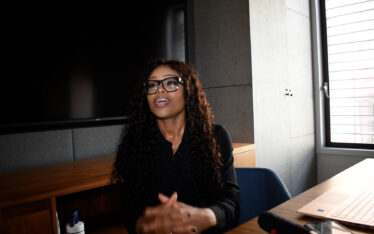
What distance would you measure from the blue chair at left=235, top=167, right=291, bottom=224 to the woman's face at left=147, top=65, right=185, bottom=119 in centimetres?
46

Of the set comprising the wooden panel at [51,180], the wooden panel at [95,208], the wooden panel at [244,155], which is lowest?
the wooden panel at [95,208]

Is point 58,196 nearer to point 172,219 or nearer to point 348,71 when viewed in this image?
point 172,219

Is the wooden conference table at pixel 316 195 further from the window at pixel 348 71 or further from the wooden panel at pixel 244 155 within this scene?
the window at pixel 348 71

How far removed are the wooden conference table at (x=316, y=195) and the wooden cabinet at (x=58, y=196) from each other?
83 cm

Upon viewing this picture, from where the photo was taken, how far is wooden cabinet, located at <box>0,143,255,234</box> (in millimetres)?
1304

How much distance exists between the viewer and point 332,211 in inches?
40.3

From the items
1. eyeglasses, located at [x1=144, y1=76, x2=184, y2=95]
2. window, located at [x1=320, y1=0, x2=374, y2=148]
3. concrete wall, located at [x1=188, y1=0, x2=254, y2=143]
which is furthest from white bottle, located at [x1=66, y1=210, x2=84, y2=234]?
window, located at [x1=320, y1=0, x2=374, y2=148]

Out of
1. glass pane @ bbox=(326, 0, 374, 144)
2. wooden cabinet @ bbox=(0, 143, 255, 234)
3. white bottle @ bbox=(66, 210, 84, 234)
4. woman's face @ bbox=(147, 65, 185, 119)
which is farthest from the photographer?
glass pane @ bbox=(326, 0, 374, 144)

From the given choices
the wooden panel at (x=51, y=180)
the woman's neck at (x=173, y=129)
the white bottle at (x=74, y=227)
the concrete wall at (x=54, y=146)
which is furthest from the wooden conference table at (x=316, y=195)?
the concrete wall at (x=54, y=146)

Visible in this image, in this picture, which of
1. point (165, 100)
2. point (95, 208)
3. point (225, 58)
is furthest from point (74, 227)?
point (225, 58)

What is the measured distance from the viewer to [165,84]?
4.75 feet

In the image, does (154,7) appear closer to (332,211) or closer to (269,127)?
(269,127)

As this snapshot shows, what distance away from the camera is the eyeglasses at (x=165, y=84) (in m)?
1.44

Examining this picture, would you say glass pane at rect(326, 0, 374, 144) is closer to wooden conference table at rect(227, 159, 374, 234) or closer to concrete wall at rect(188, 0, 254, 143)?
concrete wall at rect(188, 0, 254, 143)
